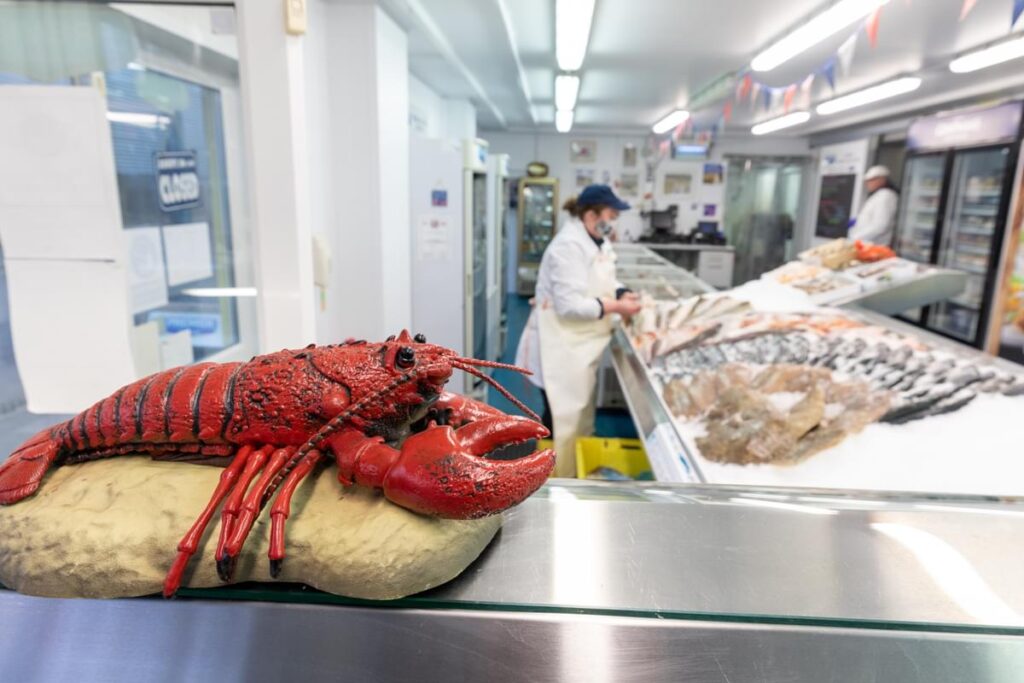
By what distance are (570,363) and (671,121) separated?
7.84m

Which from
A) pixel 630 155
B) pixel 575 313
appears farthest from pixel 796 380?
pixel 630 155

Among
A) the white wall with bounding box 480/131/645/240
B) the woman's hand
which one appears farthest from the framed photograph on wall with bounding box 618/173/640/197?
the woman's hand

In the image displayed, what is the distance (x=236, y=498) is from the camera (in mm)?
680

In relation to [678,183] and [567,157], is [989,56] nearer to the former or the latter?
[678,183]

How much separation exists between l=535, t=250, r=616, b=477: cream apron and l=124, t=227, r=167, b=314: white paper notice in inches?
85.7

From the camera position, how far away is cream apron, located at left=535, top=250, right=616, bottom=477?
3.71 m

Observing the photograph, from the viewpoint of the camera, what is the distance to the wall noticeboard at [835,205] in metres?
10.3

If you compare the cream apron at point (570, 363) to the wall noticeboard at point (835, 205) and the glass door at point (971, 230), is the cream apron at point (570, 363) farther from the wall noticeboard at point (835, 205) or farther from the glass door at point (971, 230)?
the wall noticeboard at point (835, 205)

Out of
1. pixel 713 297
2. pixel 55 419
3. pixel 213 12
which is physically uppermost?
pixel 213 12

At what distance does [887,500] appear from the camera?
0.91 metres

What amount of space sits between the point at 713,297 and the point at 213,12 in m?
2.93

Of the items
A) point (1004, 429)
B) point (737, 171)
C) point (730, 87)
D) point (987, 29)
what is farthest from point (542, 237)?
point (1004, 429)

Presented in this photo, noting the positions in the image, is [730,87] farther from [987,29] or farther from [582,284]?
[582,284]

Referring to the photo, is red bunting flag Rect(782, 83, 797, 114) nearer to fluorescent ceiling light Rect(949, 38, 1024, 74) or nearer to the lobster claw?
fluorescent ceiling light Rect(949, 38, 1024, 74)
